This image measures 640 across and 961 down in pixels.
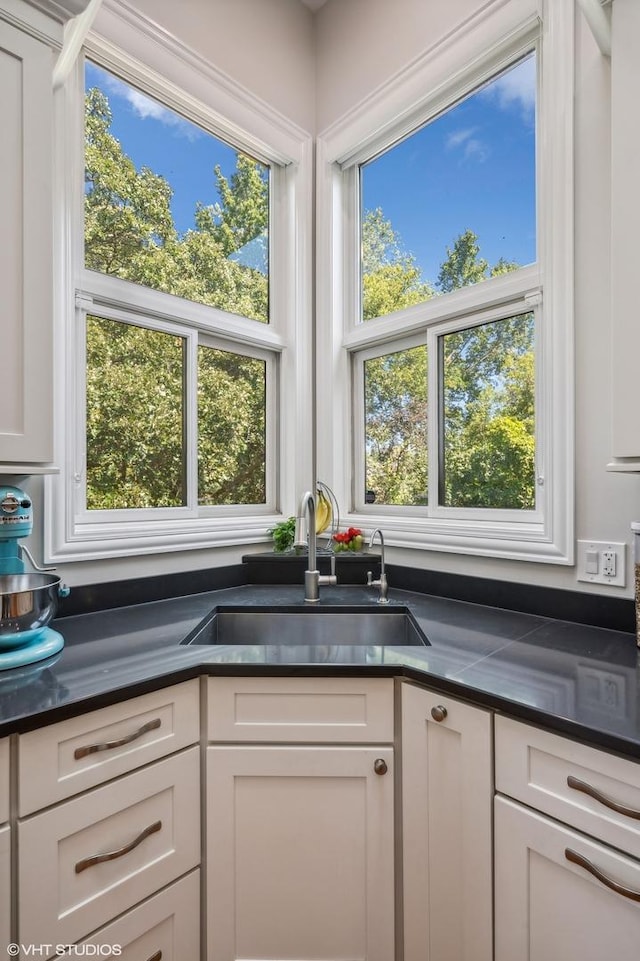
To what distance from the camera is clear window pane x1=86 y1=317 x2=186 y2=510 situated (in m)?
→ 1.66

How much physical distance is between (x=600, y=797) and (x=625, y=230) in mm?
1132

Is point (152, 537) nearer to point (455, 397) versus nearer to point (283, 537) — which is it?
point (283, 537)

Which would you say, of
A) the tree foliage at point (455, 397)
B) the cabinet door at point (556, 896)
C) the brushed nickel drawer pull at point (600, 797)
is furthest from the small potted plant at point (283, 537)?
the brushed nickel drawer pull at point (600, 797)

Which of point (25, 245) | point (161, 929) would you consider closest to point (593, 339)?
point (25, 245)

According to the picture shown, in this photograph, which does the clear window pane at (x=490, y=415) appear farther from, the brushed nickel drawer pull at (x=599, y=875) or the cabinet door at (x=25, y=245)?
the cabinet door at (x=25, y=245)

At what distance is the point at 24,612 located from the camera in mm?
1083

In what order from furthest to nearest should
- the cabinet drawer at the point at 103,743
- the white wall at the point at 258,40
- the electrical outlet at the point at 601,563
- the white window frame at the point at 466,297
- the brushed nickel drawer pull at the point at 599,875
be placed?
the white wall at the point at 258,40 < the white window frame at the point at 466,297 < the electrical outlet at the point at 601,563 < the cabinet drawer at the point at 103,743 < the brushed nickel drawer pull at the point at 599,875

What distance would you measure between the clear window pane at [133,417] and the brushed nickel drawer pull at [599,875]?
1532 mm

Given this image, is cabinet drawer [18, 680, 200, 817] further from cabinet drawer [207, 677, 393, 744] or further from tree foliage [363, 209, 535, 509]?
tree foliage [363, 209, 535, 509]

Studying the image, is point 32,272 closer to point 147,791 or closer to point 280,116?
point 147,791

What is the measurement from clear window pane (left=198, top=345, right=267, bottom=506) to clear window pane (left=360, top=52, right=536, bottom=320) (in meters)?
0.62

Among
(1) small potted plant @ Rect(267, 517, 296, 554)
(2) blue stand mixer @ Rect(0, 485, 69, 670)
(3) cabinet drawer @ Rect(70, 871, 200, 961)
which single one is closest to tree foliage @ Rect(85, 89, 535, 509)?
(1) small potted plant @ Rect(267, 517, 296, 554)

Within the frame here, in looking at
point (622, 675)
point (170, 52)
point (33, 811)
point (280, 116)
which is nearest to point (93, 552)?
point (33, 811)

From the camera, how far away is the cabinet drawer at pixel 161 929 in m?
1.01
